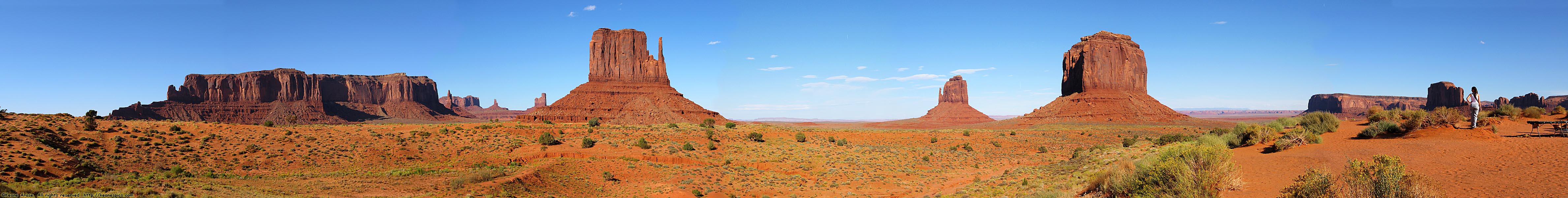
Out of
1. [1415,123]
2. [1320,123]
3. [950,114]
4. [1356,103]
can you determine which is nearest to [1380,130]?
[1415,123]

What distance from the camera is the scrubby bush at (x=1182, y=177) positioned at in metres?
10.7

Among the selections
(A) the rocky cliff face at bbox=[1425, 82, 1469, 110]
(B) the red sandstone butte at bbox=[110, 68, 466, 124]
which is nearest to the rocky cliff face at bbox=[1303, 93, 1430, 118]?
(A) the rocky cliff face at bbox=[1425, 82, 1469, 110]

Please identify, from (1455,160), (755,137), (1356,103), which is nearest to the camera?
(1455,160)

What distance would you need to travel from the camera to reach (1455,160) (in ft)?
39.9

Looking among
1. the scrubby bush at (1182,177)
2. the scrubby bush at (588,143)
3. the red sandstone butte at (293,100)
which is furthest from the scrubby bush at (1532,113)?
the red sandstone butte at (293,100)

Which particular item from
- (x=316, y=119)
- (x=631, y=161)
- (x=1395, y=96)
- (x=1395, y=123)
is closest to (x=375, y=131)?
(x=631, y=161)

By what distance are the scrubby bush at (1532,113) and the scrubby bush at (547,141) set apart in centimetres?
3987

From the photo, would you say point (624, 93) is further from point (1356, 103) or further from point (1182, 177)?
point (1356, 103)

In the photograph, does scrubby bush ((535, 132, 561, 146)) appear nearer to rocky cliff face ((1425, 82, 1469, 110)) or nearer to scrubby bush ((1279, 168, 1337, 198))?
scrubby bush ((1279, 168, 1337, 198))

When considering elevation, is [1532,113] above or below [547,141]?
above

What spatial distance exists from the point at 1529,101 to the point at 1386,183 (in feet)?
449

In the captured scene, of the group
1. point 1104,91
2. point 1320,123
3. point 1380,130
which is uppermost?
point 1104,91

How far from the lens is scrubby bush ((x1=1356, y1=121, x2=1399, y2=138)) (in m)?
17.4

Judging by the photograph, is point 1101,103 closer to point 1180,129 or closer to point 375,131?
point 1180,129
